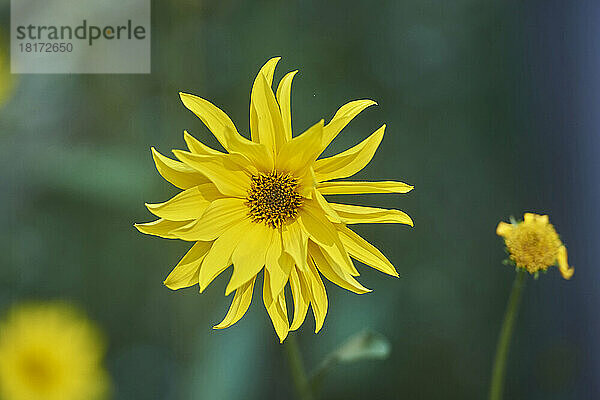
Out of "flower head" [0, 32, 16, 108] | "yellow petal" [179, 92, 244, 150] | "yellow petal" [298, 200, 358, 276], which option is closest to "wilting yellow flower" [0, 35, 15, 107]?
"flower head" [0, 32, 16, 108]

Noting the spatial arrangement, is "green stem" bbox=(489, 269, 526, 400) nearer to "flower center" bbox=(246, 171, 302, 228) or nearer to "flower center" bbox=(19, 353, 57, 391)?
A: "flower center" bbox=(246, 171, 302, 228)

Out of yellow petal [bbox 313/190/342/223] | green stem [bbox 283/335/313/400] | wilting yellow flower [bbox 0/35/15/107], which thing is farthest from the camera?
wilting yellow flower [bbox 0/35/15/107]

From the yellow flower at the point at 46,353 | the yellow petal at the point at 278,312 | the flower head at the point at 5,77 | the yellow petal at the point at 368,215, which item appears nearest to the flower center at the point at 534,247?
the yellow petal at the point at 368,215

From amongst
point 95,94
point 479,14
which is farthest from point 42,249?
point 479,14

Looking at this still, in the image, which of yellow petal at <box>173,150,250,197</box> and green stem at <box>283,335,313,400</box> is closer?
yellow petal at <box>173,150,250,197</box>

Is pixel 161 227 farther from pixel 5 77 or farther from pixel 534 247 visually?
pixel 5 77

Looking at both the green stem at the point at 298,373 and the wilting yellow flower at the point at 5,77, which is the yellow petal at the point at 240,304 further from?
A: the wilting yellow flower at the point at 5,77

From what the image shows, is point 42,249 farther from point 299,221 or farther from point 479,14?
Result: point 479,14
